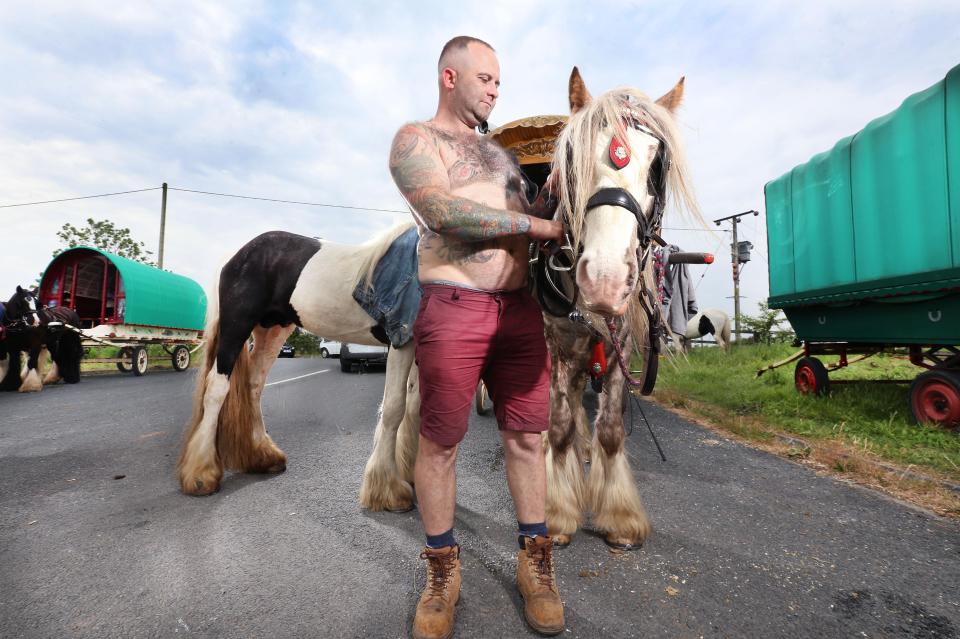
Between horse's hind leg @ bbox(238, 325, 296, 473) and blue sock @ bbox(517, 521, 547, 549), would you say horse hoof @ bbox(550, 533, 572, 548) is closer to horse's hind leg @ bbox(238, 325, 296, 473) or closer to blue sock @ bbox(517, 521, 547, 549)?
blue sock @ bbox(517, 521, 547, 549)

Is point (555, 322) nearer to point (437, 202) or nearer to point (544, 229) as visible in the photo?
point (544, 229)

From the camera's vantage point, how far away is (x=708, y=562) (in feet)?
6.68

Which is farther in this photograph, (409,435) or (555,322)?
(409,435)

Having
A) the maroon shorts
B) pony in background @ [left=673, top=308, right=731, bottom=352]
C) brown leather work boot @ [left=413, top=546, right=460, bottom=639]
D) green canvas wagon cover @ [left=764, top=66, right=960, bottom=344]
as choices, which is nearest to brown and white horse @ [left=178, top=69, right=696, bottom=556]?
the maroon shorts

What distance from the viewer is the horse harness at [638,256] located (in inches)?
59.6

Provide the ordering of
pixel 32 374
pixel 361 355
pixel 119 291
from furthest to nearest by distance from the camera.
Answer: pixel 361 355 → pixel 119 291 → pixel 32 374

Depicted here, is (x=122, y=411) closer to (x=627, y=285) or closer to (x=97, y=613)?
(x=97, y=613)

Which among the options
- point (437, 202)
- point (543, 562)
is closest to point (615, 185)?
point (437, 202)

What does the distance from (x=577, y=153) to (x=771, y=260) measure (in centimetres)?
566

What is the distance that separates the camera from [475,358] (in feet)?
5.26

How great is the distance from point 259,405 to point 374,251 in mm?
1467

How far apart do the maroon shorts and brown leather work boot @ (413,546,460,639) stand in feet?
1.41

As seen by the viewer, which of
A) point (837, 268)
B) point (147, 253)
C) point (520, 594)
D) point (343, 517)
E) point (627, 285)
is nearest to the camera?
point (627, 285)

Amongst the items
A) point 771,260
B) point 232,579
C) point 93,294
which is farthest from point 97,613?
point 93,294
